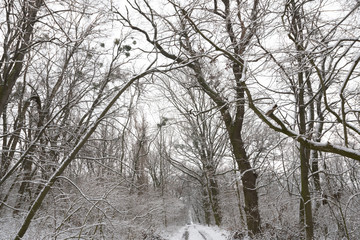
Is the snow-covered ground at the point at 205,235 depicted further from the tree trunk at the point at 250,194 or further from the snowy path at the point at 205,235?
the tree trunk at the point at 250,194

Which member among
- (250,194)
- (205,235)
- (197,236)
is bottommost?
(197,236)

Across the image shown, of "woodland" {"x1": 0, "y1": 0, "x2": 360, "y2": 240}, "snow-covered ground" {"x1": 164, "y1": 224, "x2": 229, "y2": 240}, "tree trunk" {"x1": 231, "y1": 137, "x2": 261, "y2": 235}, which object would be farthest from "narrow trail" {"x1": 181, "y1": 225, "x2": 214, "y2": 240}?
"tree trunk" {"x1": 231, "y1": 137, "x2": 261, "y2": 235}

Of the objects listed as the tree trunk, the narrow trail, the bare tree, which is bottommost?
the narrow trail

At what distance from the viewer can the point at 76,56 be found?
5766 millimetres

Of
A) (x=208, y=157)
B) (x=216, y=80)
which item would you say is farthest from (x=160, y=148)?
(x=216, y=80)

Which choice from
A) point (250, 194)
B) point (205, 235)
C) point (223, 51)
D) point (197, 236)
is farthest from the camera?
point (197, 236)

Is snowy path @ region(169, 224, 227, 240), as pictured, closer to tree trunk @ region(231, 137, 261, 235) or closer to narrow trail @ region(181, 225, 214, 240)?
narrow trail @ region(181, 225, 214, 240)

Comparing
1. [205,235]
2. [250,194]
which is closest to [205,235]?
[205,235]

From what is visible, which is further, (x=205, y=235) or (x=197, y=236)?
(x=197, y=236)

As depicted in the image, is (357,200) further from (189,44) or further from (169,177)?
(169,177)

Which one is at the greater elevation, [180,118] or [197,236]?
[180,118]

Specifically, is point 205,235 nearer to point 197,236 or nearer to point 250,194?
point 197,236

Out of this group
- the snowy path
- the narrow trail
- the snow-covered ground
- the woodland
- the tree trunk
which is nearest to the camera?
the woodland

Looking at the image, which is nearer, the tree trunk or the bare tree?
the bare tree
